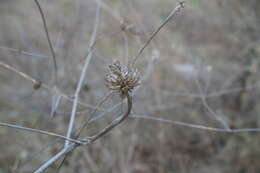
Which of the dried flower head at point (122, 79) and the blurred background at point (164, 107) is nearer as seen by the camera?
the dried flower head at point (122, 79)

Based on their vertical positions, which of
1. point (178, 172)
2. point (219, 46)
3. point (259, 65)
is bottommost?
point (178, 172)

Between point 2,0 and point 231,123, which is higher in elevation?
point 2,0

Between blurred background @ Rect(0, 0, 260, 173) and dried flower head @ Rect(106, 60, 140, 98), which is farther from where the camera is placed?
blurred background @ Rect(0, 0, 260, 173)

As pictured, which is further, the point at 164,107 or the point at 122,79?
the point at 164,107

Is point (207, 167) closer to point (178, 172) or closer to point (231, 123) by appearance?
point (178, 172)

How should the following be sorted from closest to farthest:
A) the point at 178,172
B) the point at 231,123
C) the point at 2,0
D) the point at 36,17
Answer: the point at 178,172 < the point at 231,123 < the point at 36,17 < the point at 2,0

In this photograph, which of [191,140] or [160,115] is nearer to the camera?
[160,115]

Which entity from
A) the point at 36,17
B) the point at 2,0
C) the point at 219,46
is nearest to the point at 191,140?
the point at 219,46

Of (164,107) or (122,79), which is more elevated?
(164,107)
